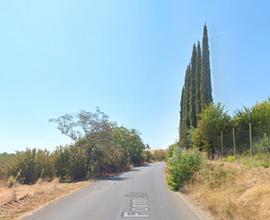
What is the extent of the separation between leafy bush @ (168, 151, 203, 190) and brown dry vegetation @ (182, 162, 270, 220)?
87 cm

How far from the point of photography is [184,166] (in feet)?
90.3

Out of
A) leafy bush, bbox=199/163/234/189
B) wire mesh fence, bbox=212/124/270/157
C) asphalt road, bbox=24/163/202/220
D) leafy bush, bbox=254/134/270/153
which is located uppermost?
wire mesh fence, bbox=212/124/270/157

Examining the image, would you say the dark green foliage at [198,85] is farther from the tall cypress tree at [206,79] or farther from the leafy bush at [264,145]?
the leafy bush at [264,145]

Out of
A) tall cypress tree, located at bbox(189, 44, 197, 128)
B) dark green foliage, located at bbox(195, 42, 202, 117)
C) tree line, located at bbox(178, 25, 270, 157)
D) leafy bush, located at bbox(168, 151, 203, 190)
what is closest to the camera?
leafy bush, located at bbox(168, 151, 203, 190)

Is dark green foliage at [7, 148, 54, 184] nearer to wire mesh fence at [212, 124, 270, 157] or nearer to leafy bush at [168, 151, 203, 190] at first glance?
wire mesh fence at [212, 124, 270, 157]

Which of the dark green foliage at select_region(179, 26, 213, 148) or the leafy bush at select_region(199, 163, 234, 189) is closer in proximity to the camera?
the leafy bush at select_region(199, 163, 234, 189)

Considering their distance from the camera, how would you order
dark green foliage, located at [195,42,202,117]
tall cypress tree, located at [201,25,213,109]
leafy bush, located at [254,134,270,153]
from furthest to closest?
1. dark green foliage, located at [195,42,202,117]
2. tall cypress tree, located at [201,25,213,109]
3. leafy bush, located at [254,134,270,153]

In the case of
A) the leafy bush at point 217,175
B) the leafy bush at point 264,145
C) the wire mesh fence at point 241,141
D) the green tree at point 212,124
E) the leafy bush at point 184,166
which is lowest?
the leafy bush at point 217,175

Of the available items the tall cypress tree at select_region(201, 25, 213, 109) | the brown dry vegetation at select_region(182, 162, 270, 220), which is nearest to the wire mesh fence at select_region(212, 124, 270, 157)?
the brown dry vegetation at select_region(182, 162, 270, 220)

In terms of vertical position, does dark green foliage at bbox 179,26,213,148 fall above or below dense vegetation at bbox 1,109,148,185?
above

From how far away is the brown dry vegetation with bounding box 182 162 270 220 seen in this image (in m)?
14.4

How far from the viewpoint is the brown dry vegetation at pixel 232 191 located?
14.4 metres

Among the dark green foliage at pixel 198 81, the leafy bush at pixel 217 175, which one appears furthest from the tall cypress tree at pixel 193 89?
the leafy bush at pixel 217 175

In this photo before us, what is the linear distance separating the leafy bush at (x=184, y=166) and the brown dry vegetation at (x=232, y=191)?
87cm
